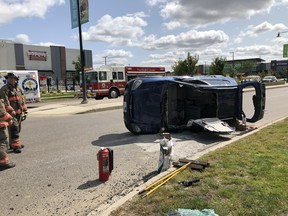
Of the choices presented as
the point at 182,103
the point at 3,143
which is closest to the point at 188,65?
the point at 182,103

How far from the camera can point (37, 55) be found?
196 feet

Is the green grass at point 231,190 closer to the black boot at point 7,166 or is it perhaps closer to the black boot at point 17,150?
the black boot at point 7,166

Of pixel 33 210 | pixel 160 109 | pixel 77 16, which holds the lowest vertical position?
pixel 33 210

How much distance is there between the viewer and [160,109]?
7715 millimetres

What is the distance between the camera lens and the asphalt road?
12.9 feet

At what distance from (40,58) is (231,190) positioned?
2432 inches

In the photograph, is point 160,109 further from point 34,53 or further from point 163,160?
point 34,53

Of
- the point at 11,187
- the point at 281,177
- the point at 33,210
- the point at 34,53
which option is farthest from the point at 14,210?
the point at 34,53

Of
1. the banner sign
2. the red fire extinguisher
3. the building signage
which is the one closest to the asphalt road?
the red fire extinguisher

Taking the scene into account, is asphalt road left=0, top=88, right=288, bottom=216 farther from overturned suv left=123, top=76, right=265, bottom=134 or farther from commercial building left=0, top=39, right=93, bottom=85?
commercial building left=0, top=39, right=93, bottom=85

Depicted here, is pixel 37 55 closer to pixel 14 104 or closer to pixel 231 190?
pixel 14 104

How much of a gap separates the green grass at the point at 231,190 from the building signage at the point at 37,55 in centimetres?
5892

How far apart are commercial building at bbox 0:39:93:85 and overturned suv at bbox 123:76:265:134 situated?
161 feet

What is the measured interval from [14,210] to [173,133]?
16.4ft
